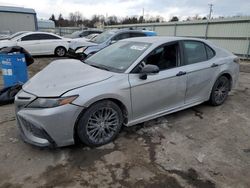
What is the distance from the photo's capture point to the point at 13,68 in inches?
209

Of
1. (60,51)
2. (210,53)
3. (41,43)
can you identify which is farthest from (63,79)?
(60,51)

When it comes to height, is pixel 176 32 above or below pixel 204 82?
above

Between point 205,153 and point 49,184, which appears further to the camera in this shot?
point 205,153

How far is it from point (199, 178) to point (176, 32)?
16.4 metres

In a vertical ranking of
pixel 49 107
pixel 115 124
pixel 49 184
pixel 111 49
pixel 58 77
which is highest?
pixel 111 49

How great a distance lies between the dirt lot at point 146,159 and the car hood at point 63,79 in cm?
84

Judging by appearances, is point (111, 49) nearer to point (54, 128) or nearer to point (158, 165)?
point (54, 128)

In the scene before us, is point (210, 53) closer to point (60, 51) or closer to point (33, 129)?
point (33, 129)

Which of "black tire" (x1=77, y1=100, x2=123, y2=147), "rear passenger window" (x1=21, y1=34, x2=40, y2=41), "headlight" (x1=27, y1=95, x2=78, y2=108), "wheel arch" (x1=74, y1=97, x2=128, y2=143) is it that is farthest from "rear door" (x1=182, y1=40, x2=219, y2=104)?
"rear passenger window" (x1=21, y1=34, x2=40, y2=41)

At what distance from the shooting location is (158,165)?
271 cm

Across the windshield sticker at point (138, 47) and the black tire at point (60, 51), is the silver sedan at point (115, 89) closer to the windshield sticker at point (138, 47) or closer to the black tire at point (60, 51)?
the windshield sticker at point (138, 47)

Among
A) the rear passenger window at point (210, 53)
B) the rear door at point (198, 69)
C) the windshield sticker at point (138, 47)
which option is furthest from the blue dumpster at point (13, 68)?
the rear passenger window at point (210, 53)

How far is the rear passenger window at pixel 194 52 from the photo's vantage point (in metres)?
3.87

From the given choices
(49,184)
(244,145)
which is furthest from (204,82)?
(49,184)
